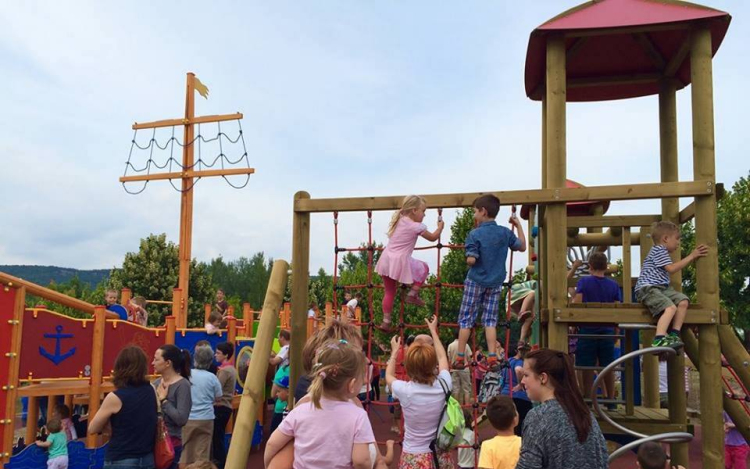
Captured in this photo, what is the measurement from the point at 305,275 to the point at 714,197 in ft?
10.3

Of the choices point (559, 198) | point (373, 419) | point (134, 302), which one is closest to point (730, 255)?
point (373, 419)

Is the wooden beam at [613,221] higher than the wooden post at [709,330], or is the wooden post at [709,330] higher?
the wooden beam at [613,221]

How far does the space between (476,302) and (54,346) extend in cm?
502

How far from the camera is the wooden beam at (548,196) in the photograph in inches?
182

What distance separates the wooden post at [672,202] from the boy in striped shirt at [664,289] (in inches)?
36.6

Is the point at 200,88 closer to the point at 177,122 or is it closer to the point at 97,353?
the point at 177,122

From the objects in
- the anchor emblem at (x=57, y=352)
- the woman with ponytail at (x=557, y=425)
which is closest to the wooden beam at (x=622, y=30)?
the woman with ponytail at (x=557, y=425)

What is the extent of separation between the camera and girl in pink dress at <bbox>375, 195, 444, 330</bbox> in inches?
207

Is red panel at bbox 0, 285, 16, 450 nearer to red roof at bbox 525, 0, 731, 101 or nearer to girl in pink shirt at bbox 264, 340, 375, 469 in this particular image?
girl in pink shirt at bbox 264, 340, 375, 469

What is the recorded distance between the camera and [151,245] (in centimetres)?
3294

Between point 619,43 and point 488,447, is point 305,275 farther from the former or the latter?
point 619,43

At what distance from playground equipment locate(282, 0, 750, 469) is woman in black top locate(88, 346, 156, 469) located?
48.3 inches

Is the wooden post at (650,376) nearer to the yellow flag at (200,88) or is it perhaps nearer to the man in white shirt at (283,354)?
the man in white shirt at (283,354)

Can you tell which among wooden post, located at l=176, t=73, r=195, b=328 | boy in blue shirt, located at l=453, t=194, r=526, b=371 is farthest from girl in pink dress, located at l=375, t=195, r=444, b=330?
wooden post, located at l=176, t=73, r=195, b=328
